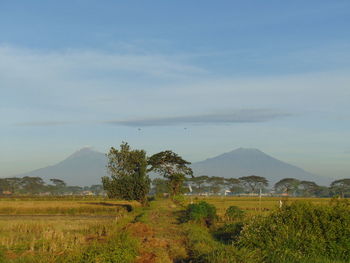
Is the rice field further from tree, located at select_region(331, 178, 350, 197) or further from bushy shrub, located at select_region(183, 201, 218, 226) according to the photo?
tree, located at select_region(331, 178, 350, 197)

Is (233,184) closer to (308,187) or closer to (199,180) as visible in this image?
(199,180)

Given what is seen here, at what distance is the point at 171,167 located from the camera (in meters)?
62.7

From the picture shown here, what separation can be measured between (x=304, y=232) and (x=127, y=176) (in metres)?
37.2

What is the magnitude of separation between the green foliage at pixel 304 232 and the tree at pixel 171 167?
144 ft

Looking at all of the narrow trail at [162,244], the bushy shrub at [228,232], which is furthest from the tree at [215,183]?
the bushy shrub at [228,232]

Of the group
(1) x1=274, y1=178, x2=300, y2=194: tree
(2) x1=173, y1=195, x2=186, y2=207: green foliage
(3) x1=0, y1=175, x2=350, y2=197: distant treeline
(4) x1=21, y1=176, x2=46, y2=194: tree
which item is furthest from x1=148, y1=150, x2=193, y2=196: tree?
(4) x1=21, y1=176, x2=46, y2=194: tree

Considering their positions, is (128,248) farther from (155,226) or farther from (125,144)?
(125,144)

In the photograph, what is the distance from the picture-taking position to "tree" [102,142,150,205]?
51625mm

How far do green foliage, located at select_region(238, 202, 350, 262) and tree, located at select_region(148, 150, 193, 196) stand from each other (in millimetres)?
44023

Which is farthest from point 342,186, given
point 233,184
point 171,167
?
point 171,167

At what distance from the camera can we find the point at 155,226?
92.2 feet

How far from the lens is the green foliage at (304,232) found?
16.3m

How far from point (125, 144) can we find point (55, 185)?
151 meters

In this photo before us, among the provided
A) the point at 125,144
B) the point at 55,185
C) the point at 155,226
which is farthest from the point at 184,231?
the point at 55,185
